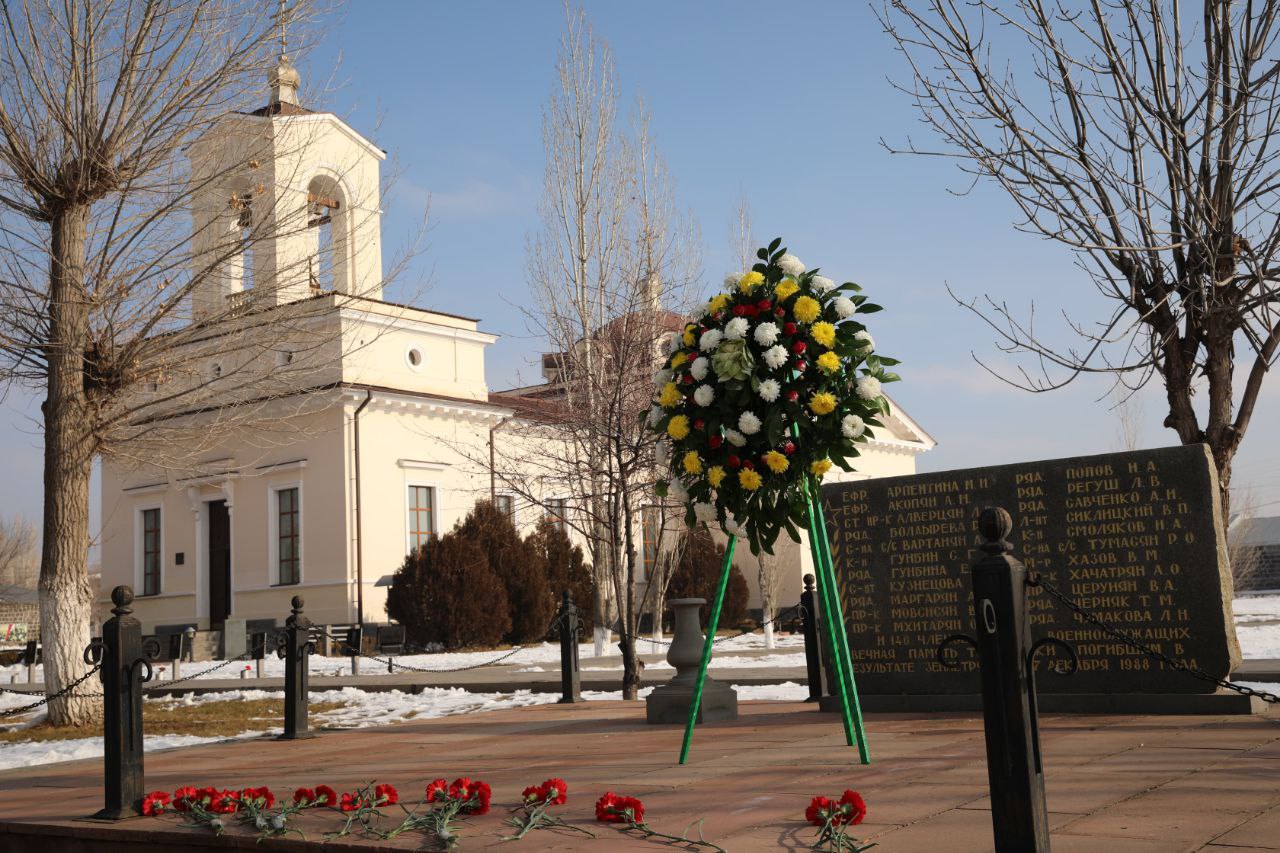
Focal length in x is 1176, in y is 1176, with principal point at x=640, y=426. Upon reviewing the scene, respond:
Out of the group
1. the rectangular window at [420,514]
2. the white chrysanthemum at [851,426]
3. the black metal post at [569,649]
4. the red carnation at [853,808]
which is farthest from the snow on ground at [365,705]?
the rectangular window at [420,514]

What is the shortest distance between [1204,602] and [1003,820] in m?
4.74

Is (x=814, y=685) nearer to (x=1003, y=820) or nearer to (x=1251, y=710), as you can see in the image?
(x=1251, y=710)

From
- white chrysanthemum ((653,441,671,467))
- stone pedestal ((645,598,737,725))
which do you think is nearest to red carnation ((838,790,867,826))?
white chrysanthemum ((653,441,671,467))

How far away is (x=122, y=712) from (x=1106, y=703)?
673 centimetres

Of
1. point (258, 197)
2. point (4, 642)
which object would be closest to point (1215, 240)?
point (258, 197)

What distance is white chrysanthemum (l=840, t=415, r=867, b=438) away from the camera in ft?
22.9

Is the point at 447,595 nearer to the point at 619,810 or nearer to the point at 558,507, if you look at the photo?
the point at 558,507

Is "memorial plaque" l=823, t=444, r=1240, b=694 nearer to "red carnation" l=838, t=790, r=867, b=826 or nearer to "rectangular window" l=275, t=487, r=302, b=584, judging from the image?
"red carnation" l=838, t=790, r=867, b=826

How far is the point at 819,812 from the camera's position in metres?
5.01

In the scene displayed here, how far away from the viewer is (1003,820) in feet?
14.2

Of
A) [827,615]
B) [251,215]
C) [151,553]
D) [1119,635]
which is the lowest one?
[1119,635]

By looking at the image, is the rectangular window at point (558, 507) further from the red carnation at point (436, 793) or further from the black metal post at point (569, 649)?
the red carnation at point (436, 793)

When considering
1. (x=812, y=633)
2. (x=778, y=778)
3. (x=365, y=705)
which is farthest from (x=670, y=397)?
(x=365, y=705)

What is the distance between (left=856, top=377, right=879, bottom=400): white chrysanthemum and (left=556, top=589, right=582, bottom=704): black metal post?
6995mm
